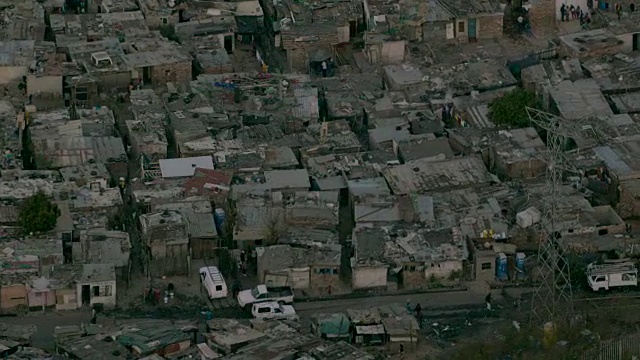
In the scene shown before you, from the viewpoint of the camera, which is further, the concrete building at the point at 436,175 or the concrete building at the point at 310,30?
the concrete building at the point at 310,30

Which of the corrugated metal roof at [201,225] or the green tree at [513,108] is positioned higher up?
the green tree at [513,108]

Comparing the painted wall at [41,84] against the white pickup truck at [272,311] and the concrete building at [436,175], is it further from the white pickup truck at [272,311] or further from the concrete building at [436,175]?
the white pickup truck at [272,311]

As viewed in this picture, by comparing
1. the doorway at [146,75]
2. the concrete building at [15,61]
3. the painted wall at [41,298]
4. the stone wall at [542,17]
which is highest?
the concrete building at [15,61]

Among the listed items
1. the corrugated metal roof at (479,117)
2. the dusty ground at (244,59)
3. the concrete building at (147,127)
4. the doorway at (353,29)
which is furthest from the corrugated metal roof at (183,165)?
the doorway at (353,29)

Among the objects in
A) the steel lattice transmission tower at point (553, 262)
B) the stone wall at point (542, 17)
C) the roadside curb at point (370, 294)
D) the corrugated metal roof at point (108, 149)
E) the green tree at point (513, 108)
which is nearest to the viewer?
the steel lattice transmission tower at point (553, 262)

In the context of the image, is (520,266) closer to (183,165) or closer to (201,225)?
(201,225)

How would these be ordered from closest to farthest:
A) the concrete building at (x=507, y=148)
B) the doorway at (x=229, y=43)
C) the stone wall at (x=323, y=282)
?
the stone wall at (x=323, y=282)
the concrete building at (x=507, y=148)
the doorway at (x=229, y=43)
